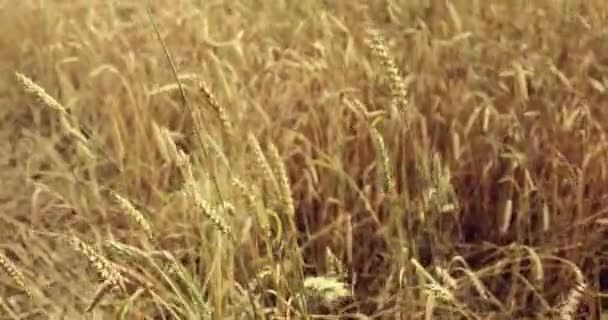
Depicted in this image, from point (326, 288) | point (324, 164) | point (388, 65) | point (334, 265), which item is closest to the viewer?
point (388, 65)

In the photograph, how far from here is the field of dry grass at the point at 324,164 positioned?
4.04 ft

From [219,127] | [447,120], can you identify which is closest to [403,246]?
[447,120]

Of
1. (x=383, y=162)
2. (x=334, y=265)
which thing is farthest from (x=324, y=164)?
(x=383, y=162)

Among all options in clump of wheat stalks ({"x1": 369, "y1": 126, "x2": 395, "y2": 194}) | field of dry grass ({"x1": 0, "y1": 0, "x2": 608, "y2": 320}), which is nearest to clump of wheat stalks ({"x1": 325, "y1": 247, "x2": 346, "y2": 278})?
field of dry grass ({"x1": 0, "y1": 0, "x2": 608, "y2": 320})

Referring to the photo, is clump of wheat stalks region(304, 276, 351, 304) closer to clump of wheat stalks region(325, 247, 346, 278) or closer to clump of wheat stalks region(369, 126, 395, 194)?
clump of wheat stalks region(325, 247, 346, 278)

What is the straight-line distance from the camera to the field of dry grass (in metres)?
1.23

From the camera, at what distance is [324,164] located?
4.60ft

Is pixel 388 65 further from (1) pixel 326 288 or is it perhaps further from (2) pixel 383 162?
(1) pixel 326 288

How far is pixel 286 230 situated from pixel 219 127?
12.4 inches

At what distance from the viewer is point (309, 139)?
1.62 meters

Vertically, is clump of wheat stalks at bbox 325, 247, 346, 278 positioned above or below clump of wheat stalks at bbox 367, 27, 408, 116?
below

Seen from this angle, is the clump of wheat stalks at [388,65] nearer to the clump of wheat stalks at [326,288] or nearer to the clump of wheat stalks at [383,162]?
the clump of wheat stalks at [383,162]

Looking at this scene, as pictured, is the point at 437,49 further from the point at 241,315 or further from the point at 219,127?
the point at 241,315

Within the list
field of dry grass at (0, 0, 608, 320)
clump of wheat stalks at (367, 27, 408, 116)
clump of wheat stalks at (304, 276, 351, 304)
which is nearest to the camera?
clump of wheat stalks at (367, 27, 408, 116)
